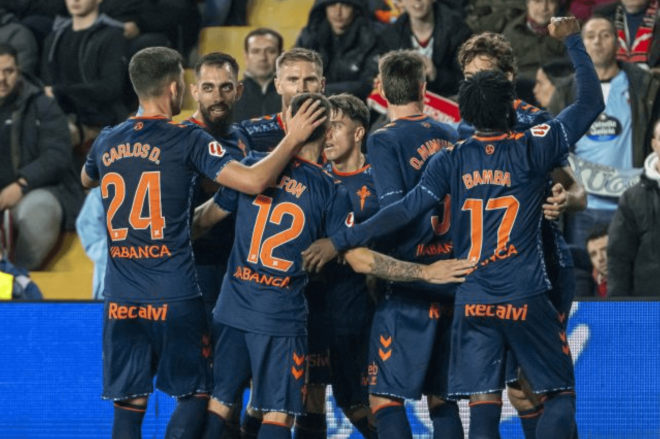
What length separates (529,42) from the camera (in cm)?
1030

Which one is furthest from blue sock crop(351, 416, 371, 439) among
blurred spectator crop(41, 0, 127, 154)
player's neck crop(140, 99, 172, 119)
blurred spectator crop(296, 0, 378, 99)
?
blurred spectator crop(41, 0, 127, 154)

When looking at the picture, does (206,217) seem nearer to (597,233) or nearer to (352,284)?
(352,284)

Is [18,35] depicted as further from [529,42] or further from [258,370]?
[258,370]

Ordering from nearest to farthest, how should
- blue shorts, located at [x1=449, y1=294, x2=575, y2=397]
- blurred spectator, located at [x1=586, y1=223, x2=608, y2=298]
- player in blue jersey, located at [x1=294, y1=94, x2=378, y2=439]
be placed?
blue shorts, located at [x1=449, y1=294, x2=575, y2=397] → player in blue jersey, located at [x1=294, y1=94, x2=378, y2=439] → blurred spectator, located at [x1=586, y1=223, x2=608, y2=298]

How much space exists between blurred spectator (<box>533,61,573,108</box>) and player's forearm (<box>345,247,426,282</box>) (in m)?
3.94

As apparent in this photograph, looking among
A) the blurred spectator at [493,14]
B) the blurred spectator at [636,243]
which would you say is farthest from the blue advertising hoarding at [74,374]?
the blurred spectator at [493,14]

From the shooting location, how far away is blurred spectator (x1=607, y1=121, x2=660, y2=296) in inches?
345

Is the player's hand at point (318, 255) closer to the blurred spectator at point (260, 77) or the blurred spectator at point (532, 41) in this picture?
the blurred spectator at point (260, 77)

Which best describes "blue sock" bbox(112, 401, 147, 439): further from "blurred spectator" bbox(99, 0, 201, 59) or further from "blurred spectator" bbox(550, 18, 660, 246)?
"blurred spectator" bbox(99, 0, 201, 59)

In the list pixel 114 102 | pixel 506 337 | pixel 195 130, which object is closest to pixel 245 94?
pixel 114 102

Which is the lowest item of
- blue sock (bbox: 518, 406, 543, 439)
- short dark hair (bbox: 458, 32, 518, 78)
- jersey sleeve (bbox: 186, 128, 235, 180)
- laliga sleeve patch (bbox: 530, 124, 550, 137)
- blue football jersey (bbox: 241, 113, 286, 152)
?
blue sock (bbox: 518, 406, 543, 439)

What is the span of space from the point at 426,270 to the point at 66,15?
6.48 m

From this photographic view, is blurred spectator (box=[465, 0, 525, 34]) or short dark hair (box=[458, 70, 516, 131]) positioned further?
blurred spectator (box=[465, 0, 525, 34])

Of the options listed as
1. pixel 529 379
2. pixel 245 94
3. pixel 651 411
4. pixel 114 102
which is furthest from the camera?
pixel 114 102
